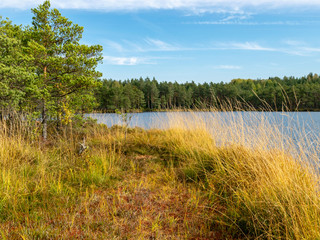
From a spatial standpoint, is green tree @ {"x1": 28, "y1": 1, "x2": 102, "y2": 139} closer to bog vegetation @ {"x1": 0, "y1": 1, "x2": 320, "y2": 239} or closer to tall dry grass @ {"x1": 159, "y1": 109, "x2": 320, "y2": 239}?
bog vegetation @ {"x1": 0, "y1": 1, "x2": 320, "y2": 239}

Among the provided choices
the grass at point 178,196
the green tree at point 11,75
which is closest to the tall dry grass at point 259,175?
the grass at point 178,196

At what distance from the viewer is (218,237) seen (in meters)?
2.15

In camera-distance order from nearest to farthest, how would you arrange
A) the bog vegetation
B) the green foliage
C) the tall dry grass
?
1. the tall dry grass
2. the bog vegetation
3. the green foliage

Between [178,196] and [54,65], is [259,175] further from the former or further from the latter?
[54,65]

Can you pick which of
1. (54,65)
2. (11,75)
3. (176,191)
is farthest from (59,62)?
(176,191)

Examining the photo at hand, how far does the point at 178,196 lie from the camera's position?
301cm

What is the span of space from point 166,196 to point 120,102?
40497mm

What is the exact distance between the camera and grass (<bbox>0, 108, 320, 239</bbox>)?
201cm

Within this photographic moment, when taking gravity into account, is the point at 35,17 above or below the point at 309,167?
above

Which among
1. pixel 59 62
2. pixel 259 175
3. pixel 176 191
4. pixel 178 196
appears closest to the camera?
pixel 259 175

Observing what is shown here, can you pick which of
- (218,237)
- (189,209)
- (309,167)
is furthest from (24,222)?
(309,167)

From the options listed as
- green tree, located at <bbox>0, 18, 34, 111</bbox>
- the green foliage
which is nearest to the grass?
green tree, located at <bbox>0, 18, 34, 111</bbox>

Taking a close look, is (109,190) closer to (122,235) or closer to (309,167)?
(122,235)

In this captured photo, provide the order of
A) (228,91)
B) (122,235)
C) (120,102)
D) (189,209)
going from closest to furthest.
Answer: (122,235)
(189,209)
(120,102)
(228,91)
